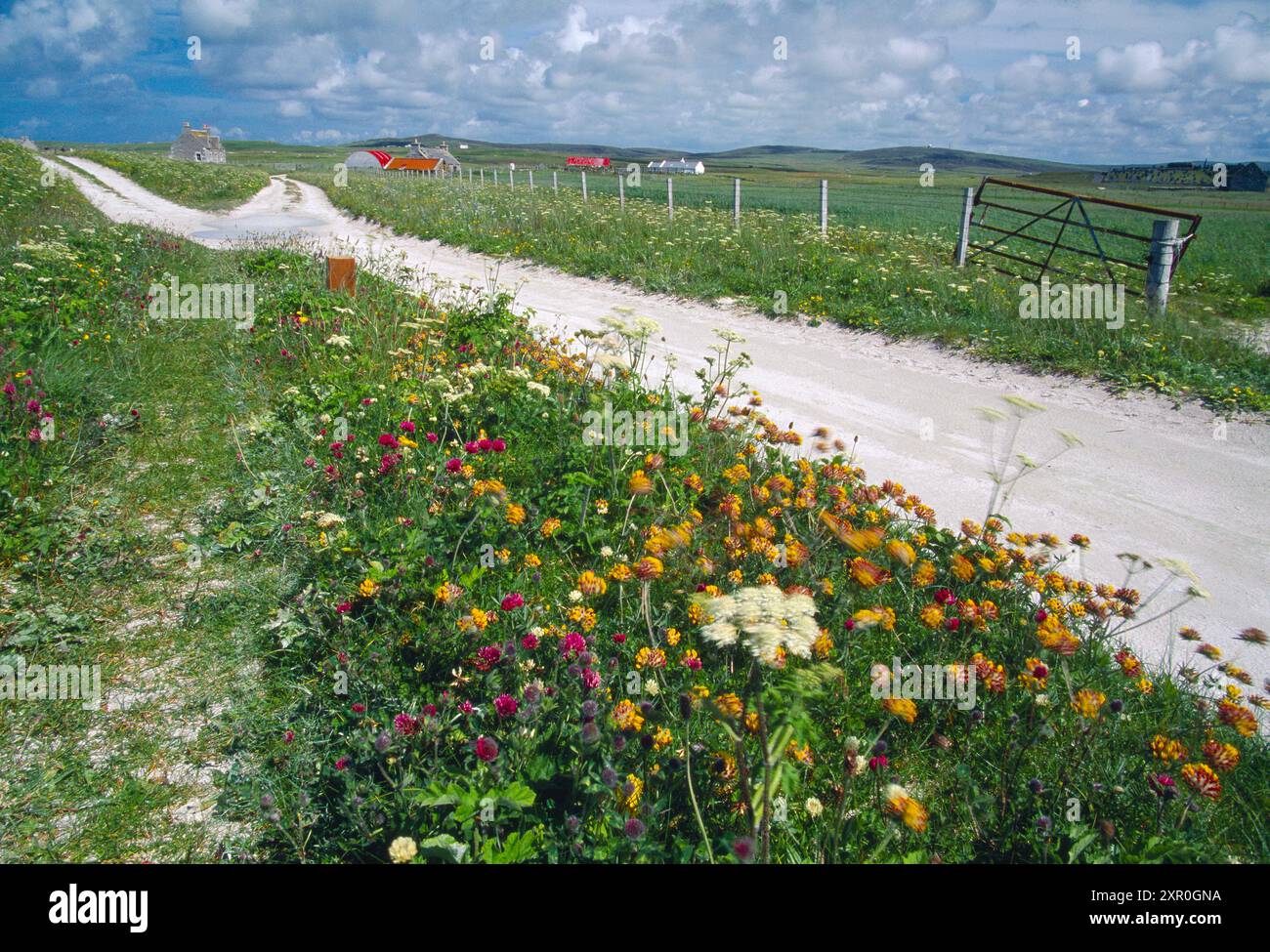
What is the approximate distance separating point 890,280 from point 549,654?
1091 centimetres

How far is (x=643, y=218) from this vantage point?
1912cm

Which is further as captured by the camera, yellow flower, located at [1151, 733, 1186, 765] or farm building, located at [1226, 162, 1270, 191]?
farm building, located at [1226, 162, 1270, 191]

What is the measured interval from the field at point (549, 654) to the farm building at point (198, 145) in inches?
4634

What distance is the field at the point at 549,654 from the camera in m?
2.42

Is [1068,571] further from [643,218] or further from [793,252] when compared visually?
[643,218]

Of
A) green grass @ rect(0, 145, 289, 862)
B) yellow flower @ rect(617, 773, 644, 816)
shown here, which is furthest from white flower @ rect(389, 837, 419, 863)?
green grass @ rect(0, 145, 289, 862)

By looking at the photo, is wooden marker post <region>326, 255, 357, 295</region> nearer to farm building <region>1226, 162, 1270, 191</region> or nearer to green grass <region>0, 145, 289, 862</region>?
green grass <region>0, 145, 289, 862</region>

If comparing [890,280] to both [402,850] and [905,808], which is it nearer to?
[905,808]

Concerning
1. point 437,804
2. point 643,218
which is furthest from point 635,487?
point 643,218

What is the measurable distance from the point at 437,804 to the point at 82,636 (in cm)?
252

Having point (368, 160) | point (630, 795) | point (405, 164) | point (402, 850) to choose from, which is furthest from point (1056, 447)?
point (368, 160)

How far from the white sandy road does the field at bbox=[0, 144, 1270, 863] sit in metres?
0.48

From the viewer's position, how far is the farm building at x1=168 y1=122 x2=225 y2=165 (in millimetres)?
101188

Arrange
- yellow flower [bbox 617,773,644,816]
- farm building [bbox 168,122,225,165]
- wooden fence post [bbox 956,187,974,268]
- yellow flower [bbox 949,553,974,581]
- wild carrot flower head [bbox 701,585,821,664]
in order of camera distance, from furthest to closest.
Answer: farm building [bbox 168,122,225,165] < wooden fence post [bbox 956,187,974,268] < yellow flower [bbox 949,553,974,581] < yellow flower [bbox 617,773,644,816] < wild carrot flower head [bbox 701,585,821,664]
